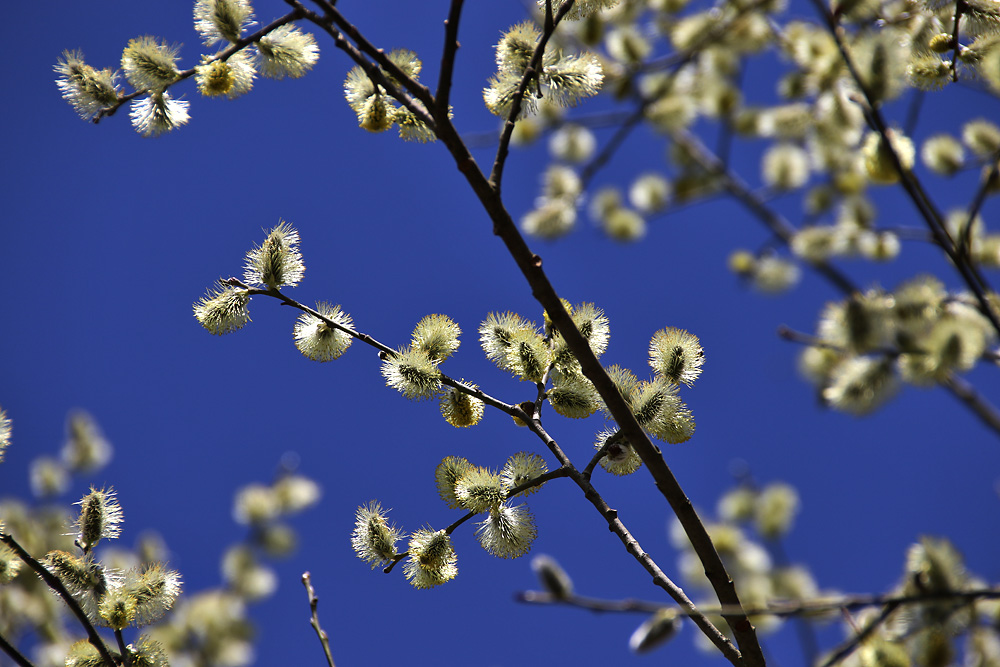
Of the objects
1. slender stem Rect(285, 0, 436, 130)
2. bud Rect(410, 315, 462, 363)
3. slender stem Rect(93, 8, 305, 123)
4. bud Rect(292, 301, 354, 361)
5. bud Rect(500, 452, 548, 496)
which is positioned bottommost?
bud Rect(500, 452, 548, 496)

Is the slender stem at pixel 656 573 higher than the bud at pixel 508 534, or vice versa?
the bud at pixel 508 534

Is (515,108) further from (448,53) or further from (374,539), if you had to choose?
(374,539)

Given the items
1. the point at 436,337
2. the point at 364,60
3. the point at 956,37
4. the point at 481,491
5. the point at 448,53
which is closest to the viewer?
the point at 448,53

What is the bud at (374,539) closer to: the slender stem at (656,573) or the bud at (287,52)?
the slender stem at (656,573)

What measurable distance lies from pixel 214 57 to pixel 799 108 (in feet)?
11.3

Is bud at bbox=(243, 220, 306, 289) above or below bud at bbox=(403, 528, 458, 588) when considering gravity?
above

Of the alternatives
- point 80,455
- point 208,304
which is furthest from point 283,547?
point 208,304

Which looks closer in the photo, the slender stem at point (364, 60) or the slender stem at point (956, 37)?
the slender stem at point (364, 60)

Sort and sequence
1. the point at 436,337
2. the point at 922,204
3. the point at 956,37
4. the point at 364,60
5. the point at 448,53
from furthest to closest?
1. the point at 922,204
2. the point at 956,37
3. the point at 436,337
4. the point at 364,60
5. the point at 448,53

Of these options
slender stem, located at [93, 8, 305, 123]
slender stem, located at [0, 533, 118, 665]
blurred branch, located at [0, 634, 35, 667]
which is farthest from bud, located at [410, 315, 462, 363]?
blurred branch, located at [0, 634, 35, 667]

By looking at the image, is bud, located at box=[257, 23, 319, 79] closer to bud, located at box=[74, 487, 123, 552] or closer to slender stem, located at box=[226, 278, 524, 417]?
slender stem, located at box=[226, 278, 524, 417]

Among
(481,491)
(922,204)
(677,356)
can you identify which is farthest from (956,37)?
(481,491)

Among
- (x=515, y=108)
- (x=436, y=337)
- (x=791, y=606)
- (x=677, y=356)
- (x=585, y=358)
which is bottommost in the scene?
(x=791, y=606)

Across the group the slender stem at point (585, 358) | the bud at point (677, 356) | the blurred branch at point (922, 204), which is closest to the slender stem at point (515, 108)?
the slender stem at point (585, 358)
